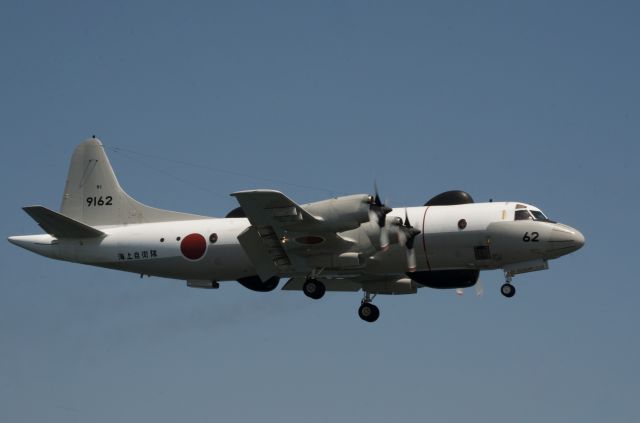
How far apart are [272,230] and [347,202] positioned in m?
2.86

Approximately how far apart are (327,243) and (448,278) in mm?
4618

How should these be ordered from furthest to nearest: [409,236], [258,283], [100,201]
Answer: [100,201], [258,283], [409,236]

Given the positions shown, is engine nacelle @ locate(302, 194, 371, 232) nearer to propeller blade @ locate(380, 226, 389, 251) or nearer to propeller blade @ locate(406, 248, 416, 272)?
propeller blade @ locate(380, 226, 389, 251)

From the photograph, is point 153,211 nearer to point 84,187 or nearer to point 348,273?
point 84,187

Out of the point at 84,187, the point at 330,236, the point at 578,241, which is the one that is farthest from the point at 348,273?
the point at 84,187

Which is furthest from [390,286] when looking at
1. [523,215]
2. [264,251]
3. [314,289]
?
[523,215]

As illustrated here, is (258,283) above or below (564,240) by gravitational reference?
below

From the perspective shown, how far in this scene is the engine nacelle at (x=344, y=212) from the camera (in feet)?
118

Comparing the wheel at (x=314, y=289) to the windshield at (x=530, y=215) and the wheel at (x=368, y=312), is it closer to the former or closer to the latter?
the wheel at (x=368, y=312)

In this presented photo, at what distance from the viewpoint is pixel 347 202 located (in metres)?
36.1

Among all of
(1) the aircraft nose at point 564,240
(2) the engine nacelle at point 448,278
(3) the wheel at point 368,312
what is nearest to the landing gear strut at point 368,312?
(3) the wheel at point 368,312

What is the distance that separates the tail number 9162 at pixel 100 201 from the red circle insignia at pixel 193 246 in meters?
4.63

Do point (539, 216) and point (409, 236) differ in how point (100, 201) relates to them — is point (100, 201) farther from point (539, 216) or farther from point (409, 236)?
point (539, 216)

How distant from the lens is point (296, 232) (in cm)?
3706
